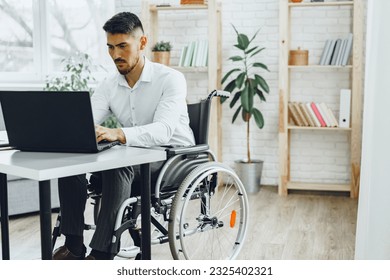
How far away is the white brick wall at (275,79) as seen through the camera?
15.7ft

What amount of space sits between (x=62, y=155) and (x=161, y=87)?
751 mm

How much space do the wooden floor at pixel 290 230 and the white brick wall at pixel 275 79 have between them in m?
0.34

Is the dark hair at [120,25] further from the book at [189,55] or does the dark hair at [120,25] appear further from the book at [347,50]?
the book at [347,50]

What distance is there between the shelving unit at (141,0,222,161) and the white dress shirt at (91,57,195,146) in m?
1.99

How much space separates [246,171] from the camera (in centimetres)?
476

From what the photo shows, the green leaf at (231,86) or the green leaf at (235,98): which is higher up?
the green leaf at (231,86)

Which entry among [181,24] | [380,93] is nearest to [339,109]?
[181,24]

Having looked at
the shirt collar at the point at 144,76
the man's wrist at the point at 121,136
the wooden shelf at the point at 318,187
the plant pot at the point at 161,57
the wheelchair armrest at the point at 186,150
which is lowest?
the wooden shelf at the point at 318,187

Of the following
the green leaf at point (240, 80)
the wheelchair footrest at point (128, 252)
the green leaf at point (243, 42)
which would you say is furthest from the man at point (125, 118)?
the green leaf at point (243, 42)

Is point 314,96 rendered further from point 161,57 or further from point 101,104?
point 101,104

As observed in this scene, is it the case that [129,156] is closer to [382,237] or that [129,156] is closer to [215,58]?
[382,237]

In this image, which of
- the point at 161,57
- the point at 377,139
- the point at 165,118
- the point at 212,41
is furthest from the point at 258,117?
the point at 377,139

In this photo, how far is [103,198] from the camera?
7.82ft

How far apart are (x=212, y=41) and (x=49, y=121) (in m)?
2.81
